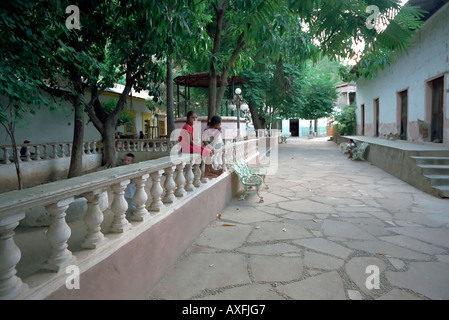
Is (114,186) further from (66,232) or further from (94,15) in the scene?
(94,15)

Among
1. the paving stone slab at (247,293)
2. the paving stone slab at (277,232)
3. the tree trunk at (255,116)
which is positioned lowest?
the paving stone slab at (247,293)

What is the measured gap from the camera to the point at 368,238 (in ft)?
13.2

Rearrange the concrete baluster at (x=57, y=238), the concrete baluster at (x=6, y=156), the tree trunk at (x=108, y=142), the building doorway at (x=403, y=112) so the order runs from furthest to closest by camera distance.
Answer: the building doorway at (x=403, y=112), the tree trunk at (x=108, y=142), the concrete baluster at (x=6, y=156), the concrete baluster at (x=57, y=238)

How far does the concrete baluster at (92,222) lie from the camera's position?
84.6 inches

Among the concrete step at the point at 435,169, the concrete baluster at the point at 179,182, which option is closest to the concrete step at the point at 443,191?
the concrete step at the point at 435,169

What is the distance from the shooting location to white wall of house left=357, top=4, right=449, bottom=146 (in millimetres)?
8719

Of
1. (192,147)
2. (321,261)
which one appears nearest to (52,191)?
(321,261)

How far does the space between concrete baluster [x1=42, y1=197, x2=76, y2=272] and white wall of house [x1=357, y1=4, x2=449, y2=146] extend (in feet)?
31.9

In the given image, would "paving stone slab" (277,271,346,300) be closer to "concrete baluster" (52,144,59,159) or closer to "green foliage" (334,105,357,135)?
"concrete baluster" (52,144,59,159)

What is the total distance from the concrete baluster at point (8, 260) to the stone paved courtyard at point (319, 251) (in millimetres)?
1318

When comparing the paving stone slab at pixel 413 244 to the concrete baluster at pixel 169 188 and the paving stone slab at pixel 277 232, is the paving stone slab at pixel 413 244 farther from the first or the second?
the concrete baluster at pixel 169 188

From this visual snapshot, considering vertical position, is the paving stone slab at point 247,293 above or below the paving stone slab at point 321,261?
below

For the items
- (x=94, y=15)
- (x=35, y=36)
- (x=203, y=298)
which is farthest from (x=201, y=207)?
(x=94, y=15)

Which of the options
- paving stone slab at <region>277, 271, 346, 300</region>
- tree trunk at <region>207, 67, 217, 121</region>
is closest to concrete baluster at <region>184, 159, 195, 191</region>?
paving stone slab at <region>277, 271, 346, 300</region>
